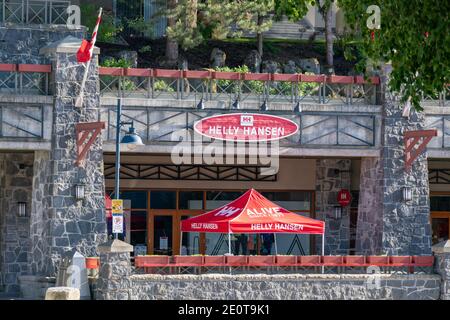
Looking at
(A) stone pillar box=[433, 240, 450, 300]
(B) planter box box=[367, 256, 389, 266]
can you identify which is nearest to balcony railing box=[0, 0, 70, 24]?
(B) planter box box=[367, 256, 389, 266]

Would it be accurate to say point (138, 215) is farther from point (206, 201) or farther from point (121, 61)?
point (121, 61)

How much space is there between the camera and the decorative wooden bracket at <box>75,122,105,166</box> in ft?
103

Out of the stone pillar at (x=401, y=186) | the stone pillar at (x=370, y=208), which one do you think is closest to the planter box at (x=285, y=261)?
the stone pillar at (x=370, y=208)

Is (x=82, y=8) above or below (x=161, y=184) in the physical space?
above

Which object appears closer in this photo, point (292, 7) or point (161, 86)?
point (292, 7)

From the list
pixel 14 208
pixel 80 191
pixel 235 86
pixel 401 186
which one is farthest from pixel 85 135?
pixel 401 186

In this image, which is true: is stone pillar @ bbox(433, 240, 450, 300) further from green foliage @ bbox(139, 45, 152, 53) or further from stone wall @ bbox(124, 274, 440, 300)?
green foliage @ bbox(139, 45, 152, 53)

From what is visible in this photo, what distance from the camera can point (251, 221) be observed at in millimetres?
30172

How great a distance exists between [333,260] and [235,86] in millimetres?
5870

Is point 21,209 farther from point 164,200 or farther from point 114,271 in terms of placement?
point 114,271

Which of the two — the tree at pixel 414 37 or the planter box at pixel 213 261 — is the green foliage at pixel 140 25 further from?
the tree at pixel 414 37

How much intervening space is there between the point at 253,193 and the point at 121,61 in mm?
8855

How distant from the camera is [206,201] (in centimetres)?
3741
